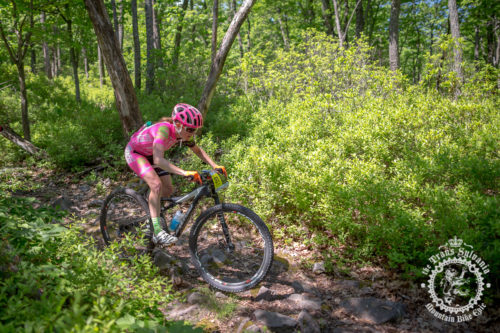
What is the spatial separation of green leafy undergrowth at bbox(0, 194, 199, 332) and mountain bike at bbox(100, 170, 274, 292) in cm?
74

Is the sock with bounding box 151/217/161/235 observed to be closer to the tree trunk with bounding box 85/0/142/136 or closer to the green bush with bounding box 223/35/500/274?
the green bush with bounding box 223/35/500/274

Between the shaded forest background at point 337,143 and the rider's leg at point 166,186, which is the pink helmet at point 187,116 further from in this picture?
the shaded forest background at point 337,143

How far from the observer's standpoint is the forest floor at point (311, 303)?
3049 millimetres

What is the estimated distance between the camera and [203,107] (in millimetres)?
7898

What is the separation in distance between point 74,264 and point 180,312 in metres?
1.30

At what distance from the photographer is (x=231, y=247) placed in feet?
13.1

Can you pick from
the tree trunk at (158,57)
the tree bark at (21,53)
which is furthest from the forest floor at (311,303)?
the tree trunk at (158,57)

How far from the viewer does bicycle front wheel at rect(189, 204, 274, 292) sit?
361cm

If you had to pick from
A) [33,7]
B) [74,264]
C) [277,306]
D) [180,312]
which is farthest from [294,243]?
[33,7]

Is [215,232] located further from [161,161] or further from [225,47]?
[225,47]

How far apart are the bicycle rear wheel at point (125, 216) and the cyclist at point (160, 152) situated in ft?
1.07

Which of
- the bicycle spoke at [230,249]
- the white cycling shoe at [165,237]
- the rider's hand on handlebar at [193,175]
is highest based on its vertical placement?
the rider's hand on handlebar at [193,175]

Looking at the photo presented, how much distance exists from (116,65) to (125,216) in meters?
4.14

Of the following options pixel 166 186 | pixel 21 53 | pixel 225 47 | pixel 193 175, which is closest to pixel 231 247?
pixel 193 175
